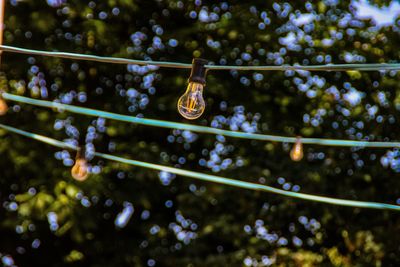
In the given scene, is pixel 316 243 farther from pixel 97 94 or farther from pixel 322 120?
pixel 97 94

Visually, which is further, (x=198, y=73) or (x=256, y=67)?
(x=198, y=73)

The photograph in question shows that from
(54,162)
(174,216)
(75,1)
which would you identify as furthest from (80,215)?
(75,1)

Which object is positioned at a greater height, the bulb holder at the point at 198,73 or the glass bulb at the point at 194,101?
the bulb holder at the point at 198,73

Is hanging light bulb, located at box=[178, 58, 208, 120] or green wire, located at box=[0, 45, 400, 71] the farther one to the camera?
hanging light bulb, located at box=[178, 58, 208, 120]

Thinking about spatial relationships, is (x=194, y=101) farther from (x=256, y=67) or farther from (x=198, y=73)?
(x=256, y=67)

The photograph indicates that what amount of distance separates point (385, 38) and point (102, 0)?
2.75 meters

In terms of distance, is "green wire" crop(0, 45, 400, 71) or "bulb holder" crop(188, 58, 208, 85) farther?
"bulb holder" crop(188, 58, 208, 85)

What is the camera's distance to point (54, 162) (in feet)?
23.4

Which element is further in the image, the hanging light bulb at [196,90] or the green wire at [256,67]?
the hanging light bulb at [196,90]

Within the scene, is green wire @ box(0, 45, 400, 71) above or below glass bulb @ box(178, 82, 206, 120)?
above

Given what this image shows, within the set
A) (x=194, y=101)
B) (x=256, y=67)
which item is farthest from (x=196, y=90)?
(x=256, y=67)

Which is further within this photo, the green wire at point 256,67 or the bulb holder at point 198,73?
the bulb holder at point 198,73

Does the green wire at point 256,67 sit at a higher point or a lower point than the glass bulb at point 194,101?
higher

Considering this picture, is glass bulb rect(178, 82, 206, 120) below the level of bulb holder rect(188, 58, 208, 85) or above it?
below
